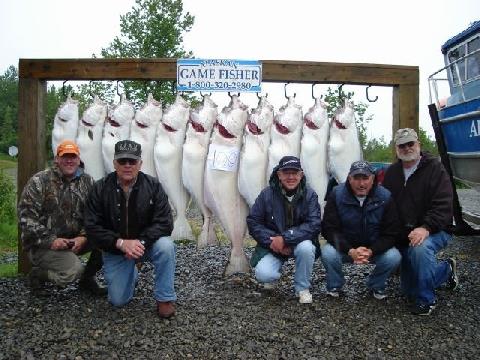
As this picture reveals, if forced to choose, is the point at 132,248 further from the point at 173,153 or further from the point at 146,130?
the point at 146,130

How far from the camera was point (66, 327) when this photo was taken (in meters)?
3.44

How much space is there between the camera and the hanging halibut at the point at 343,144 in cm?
427

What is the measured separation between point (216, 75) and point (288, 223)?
143 cm

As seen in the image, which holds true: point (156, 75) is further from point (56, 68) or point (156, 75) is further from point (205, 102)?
point (56, 68)

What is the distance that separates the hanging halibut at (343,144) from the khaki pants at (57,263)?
231 cm

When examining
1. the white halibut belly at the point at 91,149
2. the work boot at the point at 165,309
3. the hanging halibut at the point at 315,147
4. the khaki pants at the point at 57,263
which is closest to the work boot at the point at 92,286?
the khaki pants at the point at 57,263

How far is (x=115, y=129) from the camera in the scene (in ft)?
14.1

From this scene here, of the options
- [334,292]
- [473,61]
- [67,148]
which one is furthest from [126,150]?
Answer: [473,61]

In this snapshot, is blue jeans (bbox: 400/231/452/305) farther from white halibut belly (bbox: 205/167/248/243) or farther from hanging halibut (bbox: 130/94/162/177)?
hanging halibut (bbox: 130/94/162/177)

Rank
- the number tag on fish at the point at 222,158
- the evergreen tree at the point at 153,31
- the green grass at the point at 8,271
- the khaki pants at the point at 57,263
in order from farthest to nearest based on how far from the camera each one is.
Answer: the evergreen tree at the point at 153,31, the green grass at the point at 8,271, the number tag on fish at the point at 222,158, the khaki pants at the point at 57,263

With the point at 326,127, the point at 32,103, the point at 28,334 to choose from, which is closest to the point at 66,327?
the point at 28,334

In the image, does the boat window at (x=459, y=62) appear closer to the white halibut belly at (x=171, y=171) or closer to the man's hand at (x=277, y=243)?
the man's hand at (x=277, y=243)

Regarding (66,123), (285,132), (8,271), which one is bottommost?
(8,271)

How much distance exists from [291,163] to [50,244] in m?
1.96
